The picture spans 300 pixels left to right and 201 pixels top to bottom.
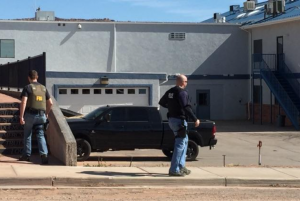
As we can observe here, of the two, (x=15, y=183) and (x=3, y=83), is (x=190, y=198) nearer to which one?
(x=15, y=183)

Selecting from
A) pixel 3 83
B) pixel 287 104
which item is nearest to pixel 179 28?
pixel 287 104

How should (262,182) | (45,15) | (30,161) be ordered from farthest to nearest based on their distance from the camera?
(45,15) → (30,161) → (262,182)

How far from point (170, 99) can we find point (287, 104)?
81.5 feet

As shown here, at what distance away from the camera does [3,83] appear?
2673 cm

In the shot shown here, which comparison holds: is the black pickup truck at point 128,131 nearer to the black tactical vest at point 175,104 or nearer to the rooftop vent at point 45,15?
the black tactical vest at point 175,104

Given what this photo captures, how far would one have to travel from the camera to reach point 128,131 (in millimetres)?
18906

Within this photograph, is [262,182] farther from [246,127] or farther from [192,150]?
[246,127]

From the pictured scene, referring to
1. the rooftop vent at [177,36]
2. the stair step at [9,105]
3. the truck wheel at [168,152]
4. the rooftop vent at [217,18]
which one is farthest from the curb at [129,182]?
the rooftop vent at [217,18]

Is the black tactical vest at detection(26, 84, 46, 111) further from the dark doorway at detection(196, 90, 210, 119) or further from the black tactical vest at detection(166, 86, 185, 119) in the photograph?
the dark doorway at detection(196, 90, 210, 119)

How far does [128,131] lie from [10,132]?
4580 millimetres

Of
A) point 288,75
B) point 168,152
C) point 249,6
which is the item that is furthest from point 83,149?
point 249,6

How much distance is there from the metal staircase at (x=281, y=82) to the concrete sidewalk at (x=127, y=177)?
864 inches

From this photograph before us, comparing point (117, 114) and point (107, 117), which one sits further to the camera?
point (117, 114)

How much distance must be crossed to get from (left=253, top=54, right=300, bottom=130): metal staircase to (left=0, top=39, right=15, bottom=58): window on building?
15.0 metres
